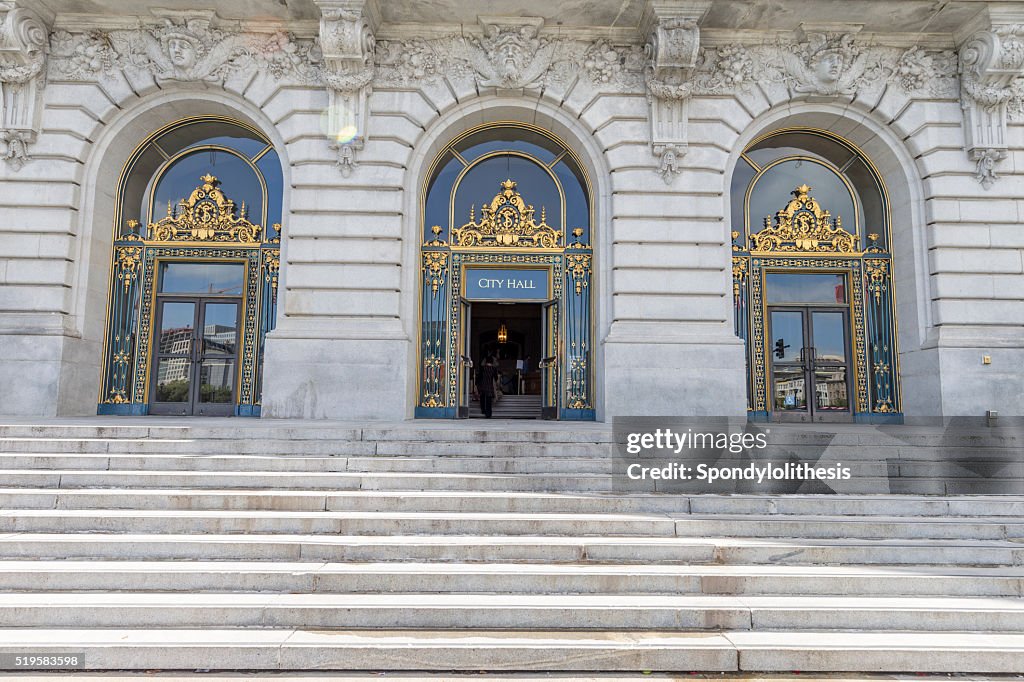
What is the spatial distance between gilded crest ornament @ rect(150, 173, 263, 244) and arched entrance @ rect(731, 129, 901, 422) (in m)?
12.2

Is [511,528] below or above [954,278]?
below

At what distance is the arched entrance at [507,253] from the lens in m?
15.5

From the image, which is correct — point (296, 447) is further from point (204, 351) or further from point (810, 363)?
point (810, 363)

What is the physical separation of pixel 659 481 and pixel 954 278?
10.3 metres

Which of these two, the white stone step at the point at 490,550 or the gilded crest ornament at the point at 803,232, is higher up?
the gilded crest ornament at the point at 803,232

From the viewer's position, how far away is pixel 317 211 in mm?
14359

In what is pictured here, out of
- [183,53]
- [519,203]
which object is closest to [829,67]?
[519,203]

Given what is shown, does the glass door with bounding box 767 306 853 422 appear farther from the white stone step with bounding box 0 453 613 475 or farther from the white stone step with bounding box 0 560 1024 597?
the white stone step with bounding box 0 560 1024 597

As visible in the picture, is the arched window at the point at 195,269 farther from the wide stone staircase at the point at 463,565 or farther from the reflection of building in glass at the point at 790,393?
the reflection of building in glass at the point at 790,393

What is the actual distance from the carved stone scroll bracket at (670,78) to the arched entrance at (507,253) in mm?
2171

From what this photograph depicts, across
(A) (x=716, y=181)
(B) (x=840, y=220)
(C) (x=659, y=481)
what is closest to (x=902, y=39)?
(B) (x=840, y=220)

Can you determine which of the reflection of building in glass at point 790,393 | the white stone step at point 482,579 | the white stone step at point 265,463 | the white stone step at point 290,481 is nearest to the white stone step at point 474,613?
the white stone step at point 482,579

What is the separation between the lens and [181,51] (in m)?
14.4

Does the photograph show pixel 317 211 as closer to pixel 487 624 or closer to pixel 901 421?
pixel 487 624
